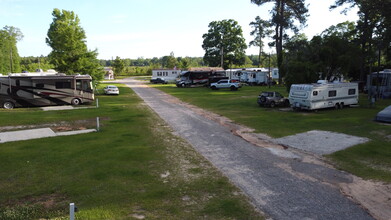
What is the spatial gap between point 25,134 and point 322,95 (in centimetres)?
2099

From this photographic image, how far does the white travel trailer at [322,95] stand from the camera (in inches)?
908

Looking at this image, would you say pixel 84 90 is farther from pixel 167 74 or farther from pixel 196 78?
pixel 167 74

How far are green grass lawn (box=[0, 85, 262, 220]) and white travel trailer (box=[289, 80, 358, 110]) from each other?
1317 cm

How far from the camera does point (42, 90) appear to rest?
27016 millimetres

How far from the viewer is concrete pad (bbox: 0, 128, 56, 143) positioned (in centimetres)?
1482

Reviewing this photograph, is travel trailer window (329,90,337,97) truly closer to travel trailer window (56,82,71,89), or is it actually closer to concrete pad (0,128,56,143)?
concrete pad (0,128,56,143)

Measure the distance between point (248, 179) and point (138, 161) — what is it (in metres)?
4.18

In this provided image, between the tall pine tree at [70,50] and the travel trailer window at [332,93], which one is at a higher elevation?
the tall pine tree at [70,50]

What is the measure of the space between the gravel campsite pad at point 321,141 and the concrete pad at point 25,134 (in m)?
12.3

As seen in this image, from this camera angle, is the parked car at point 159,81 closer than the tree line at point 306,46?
No

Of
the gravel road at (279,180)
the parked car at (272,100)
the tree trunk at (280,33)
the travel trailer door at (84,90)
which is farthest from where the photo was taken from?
the tree trunk at (280,33)

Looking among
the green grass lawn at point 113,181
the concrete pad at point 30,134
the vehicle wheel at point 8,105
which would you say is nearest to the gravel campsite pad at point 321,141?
the green grass lawn at point 113,181

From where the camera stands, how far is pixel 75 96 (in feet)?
93.2

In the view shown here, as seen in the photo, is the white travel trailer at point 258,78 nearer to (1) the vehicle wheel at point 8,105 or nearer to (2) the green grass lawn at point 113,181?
(1) the vehicle wheel at point 8,105
